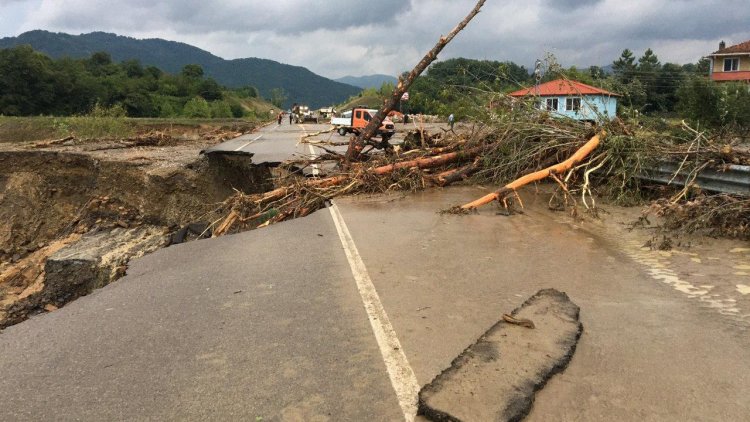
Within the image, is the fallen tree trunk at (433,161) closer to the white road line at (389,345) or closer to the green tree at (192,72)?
the white road line at (389,345)

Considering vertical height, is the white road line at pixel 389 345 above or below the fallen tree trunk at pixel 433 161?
below

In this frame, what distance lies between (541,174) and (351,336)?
536cm

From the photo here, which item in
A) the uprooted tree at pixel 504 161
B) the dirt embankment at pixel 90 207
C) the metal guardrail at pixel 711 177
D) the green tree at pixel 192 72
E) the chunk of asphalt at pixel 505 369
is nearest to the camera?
the chunk of asphalt at pixel 505 369

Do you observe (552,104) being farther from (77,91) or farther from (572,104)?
(77,91)

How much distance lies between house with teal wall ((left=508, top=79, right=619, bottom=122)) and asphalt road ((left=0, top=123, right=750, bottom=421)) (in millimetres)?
3519

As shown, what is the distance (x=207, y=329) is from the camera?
4.19 metres

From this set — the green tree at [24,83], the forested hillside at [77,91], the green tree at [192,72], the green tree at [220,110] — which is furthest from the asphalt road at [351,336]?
the green tree at [192,72]

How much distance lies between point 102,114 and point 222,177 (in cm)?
1803

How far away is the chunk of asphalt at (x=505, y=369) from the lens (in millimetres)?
2854

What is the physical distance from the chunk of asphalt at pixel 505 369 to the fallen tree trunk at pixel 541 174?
12.4 feet

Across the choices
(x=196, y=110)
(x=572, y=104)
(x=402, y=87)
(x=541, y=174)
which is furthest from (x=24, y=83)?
(x=541, y=174)

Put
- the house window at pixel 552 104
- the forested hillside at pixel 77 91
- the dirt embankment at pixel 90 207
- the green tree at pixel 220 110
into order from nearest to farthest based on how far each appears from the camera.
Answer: the house window at pixel 552 104, the dirt embankment at pixel 90 207, the forested hillside at pixel 77 91, the green tree at pixel 220 110

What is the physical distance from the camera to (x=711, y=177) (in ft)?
24.0

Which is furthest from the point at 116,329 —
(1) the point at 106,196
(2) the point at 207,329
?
(1) the point at 106,196
